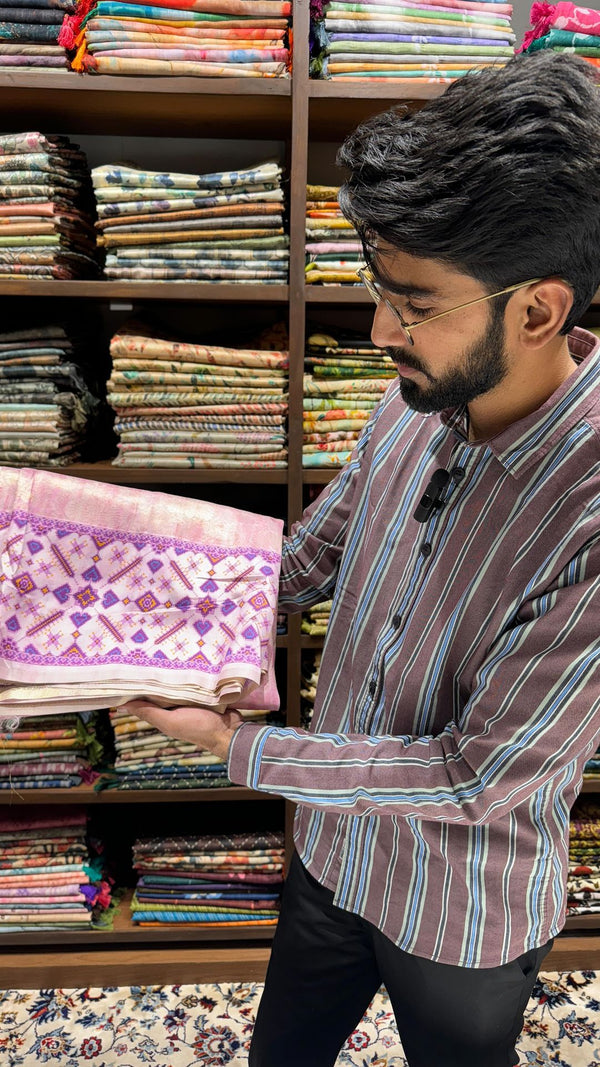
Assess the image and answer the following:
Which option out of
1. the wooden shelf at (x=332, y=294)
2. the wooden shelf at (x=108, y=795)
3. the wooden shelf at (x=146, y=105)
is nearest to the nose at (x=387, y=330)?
the wooden shelf at (x=332, y=294)

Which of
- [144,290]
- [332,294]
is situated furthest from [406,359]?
[144,290]

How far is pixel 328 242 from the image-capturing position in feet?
5.62

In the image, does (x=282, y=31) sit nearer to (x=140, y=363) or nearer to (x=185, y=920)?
(x=140, y=363)

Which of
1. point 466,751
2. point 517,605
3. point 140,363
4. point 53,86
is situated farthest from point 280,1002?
point 53,86

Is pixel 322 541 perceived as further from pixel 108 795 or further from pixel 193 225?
pixel 108 795

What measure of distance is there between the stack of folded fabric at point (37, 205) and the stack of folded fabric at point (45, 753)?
1.09 metres

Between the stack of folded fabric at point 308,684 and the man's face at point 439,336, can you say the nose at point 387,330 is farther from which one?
the stack of folded fabric at point 308,684

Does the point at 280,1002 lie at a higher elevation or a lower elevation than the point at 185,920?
higher

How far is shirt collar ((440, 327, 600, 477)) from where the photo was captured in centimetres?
90

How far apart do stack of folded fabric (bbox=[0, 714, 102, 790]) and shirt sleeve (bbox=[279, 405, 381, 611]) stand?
2.95 feet

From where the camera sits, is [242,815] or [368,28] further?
[242,815]

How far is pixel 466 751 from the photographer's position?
0.89 metres

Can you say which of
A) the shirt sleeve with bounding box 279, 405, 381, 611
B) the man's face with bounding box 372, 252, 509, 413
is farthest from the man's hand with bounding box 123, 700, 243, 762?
the man's face with bounding box 372, 252, 509, 413

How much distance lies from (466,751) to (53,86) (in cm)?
153
